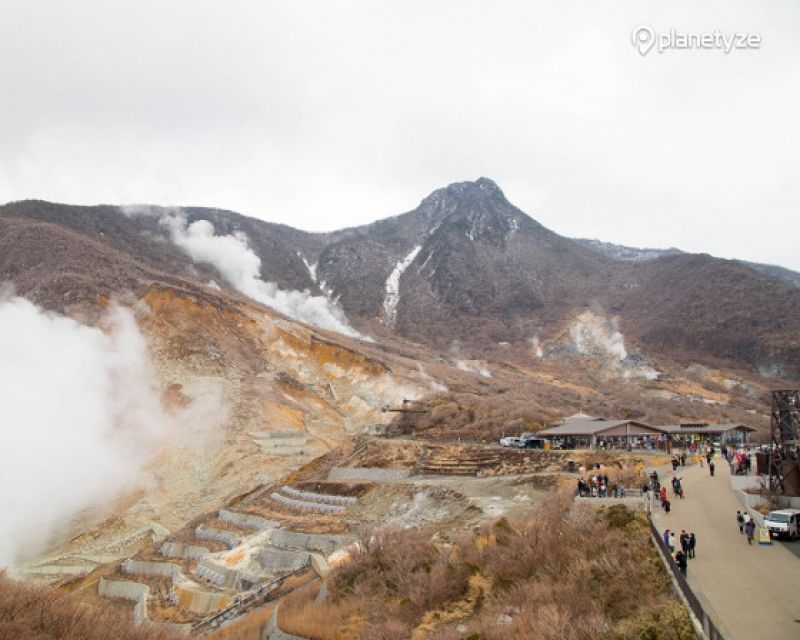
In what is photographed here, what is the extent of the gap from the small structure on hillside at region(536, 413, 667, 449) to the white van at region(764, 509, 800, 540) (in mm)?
22498

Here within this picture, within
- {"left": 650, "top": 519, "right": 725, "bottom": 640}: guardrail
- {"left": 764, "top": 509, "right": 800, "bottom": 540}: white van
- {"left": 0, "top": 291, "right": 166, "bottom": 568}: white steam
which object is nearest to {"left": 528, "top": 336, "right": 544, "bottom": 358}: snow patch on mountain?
{"left": 0, "top": 291, "right": 166, "bottom": 568}: white steam

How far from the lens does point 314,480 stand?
40969 millimetres

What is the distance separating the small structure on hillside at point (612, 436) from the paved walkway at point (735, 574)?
→ 18.2 metres

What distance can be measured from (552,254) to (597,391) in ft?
243

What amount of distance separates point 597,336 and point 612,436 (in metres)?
72.3

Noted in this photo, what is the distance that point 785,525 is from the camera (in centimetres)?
1686

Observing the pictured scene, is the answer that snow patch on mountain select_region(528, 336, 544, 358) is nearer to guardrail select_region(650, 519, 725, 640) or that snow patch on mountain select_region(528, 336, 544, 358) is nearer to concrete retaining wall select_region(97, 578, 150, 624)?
concrete retaining wall select_region(97, 578, 150, 624)

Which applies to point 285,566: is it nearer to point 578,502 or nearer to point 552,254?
point 578,502

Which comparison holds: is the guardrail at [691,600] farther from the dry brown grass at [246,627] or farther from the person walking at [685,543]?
the dry brown grass at [246,627]

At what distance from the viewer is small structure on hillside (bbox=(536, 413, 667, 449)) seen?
40469 mm

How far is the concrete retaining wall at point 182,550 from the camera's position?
3072cm

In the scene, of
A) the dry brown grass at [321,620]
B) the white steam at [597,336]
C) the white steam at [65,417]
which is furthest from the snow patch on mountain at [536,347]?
the dry brown grass at [321,620]

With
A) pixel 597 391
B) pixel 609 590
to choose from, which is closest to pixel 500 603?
pixel 609 590

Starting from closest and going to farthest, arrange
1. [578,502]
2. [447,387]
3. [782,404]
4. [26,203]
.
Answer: [578,502]
[782,404]
[447,387]
[26,203]
